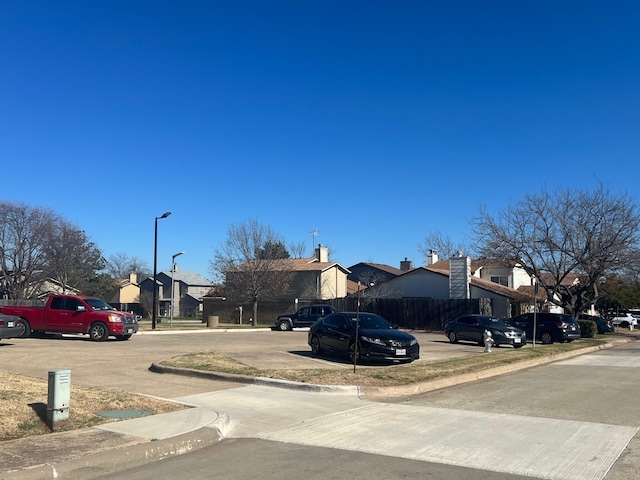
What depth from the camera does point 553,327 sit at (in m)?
29.8

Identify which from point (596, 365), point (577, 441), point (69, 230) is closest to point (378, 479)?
point (577, 441)

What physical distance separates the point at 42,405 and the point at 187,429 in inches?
91.8

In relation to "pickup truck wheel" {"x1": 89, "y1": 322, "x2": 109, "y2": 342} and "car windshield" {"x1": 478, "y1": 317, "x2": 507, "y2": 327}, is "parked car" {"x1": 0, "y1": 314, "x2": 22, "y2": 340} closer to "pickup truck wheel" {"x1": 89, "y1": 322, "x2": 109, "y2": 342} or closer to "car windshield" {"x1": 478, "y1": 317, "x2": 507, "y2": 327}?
"pickup truck wheel" {"x1": 89, "y1": 322, "x2": 109, "y2": 342}

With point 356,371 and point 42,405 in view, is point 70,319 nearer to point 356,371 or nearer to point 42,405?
point 356,371

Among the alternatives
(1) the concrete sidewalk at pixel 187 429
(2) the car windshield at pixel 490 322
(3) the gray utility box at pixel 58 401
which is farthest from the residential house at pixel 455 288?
(3) the gray utility box at pixel 58 401

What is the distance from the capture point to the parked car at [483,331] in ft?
84.5

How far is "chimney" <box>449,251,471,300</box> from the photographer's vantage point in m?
44.0

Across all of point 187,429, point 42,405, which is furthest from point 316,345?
point 187,429

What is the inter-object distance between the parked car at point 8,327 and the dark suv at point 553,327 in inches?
880

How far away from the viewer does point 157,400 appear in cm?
979

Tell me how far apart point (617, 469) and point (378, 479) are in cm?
267

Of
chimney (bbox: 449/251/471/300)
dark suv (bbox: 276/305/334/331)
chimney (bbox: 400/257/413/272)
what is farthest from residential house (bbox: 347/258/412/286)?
dark suv (bbox: 276/305/334/331)

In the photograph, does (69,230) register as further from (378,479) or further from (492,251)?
(378,479)

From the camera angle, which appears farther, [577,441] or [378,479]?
[577,441]
